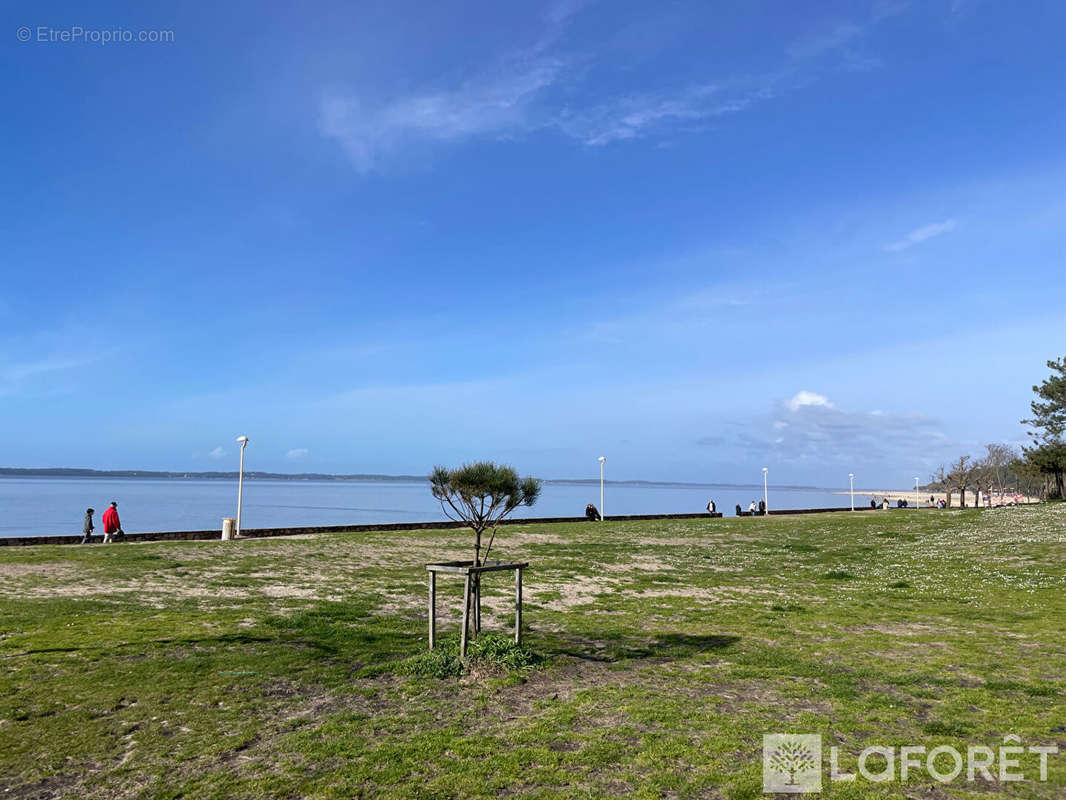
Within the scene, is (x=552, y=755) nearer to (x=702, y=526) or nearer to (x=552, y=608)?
(x=552, y=608)

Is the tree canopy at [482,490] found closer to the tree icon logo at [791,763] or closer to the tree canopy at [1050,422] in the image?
the tree icon logo at [791,763]

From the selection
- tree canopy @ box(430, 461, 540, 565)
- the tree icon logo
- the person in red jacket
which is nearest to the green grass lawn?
the tree icon logo

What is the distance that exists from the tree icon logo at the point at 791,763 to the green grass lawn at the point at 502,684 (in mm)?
121

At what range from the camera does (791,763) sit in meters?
7.45

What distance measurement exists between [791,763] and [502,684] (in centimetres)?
431

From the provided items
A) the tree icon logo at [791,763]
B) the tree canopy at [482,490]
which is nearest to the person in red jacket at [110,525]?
Result: the tree canopy at [482,490]

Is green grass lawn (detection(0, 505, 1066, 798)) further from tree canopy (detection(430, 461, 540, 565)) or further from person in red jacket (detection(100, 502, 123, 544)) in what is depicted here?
person in red jacket (detection(100, 502, 123, 544))

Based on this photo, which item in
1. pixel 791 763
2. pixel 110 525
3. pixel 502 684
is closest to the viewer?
pixel 791 763

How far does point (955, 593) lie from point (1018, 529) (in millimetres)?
20278

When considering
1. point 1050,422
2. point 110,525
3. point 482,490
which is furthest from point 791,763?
point 1050,422

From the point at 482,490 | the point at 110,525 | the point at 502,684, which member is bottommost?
the point at 502,684

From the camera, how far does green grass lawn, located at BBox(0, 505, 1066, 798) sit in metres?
7.20

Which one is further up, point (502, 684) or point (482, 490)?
A: point (482, 490)

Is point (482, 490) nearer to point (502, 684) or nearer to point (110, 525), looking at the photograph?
point (502, 684)
